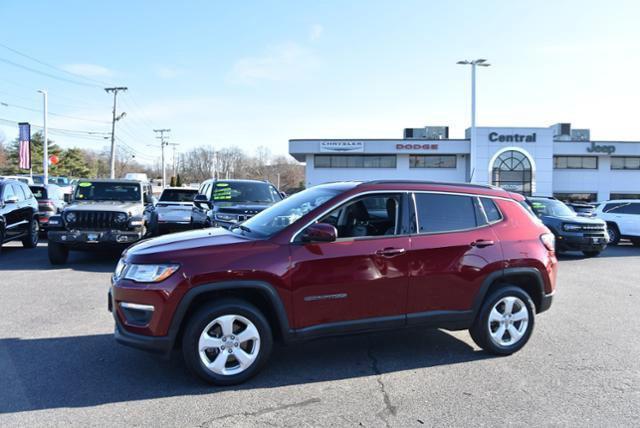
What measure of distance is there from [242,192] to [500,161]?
34010mm

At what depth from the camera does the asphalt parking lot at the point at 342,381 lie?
364cm

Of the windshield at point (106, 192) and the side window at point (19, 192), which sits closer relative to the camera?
the windshield at point (106, 192)

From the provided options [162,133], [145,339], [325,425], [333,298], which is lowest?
[325,425]

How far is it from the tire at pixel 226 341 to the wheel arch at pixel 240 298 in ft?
0.27

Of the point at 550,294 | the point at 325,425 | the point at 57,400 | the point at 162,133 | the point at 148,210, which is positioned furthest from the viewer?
the point at 162,133

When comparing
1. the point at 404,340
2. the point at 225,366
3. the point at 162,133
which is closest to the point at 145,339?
the point at 225,366

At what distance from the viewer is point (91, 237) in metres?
9.83

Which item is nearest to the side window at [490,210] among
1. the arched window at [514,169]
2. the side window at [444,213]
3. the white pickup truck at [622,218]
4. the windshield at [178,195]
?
the side window at [444,213]

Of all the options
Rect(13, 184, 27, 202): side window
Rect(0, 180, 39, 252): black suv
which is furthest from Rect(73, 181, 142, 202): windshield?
Rect(13, 184, 27, 202): side window

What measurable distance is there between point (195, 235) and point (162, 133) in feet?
274

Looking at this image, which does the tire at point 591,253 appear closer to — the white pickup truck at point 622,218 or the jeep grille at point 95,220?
the white pickup truck at point 622,218

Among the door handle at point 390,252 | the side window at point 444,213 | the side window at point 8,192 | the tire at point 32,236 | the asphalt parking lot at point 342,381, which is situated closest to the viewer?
the asphalt parking lot at point 342,381

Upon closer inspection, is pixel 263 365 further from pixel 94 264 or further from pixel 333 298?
pixel 94 264

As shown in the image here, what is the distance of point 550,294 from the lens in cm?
527
